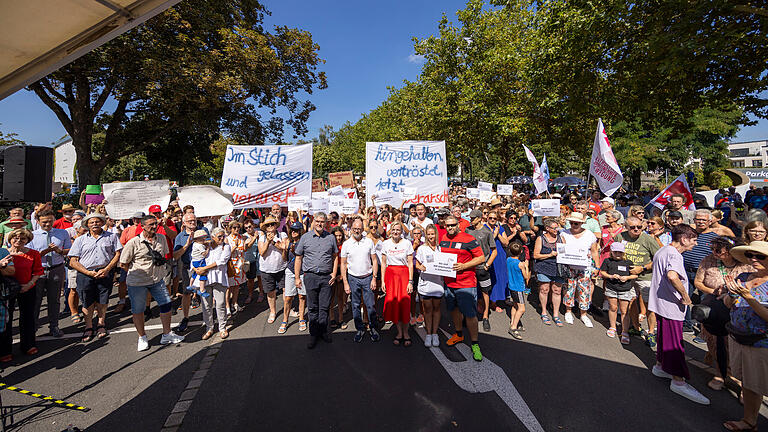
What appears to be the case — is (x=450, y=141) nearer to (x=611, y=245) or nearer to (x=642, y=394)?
(x=611, y=245)

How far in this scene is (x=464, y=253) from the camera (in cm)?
452

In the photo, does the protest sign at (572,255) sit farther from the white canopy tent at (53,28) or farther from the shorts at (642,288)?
the white canopy tent at (53,28)

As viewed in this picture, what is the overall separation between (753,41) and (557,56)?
4741 mm

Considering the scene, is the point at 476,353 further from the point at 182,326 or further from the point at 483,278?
the point at 182,326

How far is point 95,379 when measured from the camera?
4.14 meters

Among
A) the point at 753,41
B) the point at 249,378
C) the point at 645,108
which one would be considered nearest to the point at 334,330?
the point at 249,378

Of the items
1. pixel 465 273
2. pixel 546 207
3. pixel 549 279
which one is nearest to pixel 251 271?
pixel 465 273

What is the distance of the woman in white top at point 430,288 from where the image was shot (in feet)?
15.3

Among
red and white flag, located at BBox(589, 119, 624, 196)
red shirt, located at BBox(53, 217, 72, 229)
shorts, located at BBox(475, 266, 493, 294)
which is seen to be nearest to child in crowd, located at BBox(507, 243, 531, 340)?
shorts, located at BBox(475, 266, 493, 294)

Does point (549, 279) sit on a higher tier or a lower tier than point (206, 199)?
lower

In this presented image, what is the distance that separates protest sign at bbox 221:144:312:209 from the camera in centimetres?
744

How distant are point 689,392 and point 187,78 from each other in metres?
15.0

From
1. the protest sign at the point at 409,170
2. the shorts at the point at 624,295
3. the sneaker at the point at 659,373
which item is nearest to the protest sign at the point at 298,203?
the protest sign at the point at 409,170

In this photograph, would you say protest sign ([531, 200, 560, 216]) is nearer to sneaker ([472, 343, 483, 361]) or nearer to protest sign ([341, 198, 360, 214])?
protest sign ([341, 198, 360, 214])
